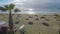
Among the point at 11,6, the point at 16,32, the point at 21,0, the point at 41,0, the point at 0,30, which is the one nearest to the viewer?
the point at 0,30

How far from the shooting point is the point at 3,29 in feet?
53.8

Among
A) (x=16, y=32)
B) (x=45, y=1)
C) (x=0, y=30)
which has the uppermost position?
(x=0, y=30)

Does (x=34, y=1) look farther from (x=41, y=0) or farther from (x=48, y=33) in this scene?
(x=48, y=33)

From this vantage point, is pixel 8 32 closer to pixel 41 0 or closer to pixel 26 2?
pixel 26 2

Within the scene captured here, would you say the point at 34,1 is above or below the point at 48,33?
below

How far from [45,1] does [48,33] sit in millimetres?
66043

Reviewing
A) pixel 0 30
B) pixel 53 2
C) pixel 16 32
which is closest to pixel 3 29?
pixel 0 30

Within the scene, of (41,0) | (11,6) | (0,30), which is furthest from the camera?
(41,0)

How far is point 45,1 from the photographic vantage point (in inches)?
3324

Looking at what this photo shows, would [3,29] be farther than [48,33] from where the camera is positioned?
No

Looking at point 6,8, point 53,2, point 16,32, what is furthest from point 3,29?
point 53,2

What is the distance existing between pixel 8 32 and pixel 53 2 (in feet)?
211

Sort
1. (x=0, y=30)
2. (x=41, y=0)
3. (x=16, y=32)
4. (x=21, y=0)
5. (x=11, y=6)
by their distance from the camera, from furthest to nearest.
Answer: (x=41, y=0) < (x=21, y=0) < (x=11, y=6) < (x=16, y=32) < (x=0, y=30)

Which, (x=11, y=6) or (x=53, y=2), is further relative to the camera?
(x=53, y=2)
